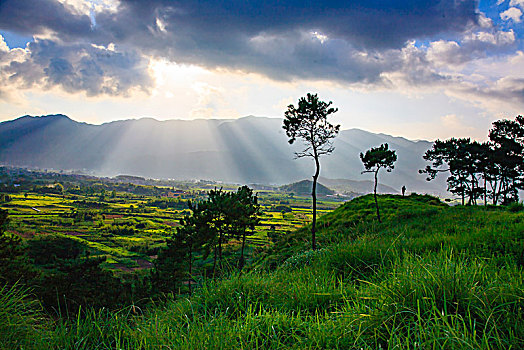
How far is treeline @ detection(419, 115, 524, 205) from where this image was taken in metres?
32.0

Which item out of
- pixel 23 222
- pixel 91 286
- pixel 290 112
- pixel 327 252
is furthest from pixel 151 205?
pixel 327 252

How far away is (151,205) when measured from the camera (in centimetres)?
16200

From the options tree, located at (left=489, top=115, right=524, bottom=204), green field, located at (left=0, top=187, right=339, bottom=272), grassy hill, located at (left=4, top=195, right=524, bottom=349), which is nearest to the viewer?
grassy hill, located at (left=4, top=195, right=524, bottom=349)

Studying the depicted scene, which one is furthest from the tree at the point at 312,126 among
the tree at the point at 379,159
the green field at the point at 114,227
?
the green field at the point at 114,227

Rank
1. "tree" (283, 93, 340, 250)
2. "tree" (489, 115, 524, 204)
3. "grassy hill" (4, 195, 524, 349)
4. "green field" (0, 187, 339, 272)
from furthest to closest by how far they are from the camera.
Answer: "green field" (0, 187, 339, 272), "tree" (489, 115, 524, 204), "tree" (283, 93, 340, 250), "grassy hill" (4, 195, 524, 349)

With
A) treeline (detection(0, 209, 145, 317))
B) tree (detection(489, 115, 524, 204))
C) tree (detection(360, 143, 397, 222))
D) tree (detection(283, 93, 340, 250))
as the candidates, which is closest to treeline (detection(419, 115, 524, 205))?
tree (detection(489, 115, 524, 204))

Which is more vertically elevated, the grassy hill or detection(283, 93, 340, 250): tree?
detection(283, 93, 340, 250): tree

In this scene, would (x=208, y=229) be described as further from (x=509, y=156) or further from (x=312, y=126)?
(x=509, y=156)

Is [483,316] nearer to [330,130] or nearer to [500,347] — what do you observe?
[500,347]

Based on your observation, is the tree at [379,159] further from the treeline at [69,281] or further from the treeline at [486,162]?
the treeline at [69,281]

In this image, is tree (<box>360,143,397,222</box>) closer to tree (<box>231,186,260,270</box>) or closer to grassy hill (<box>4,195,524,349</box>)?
tree (<box>231,186,260,270</box>)

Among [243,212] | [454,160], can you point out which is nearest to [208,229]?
[243,212]

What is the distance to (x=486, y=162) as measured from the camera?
109 ft

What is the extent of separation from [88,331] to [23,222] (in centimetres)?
11432
